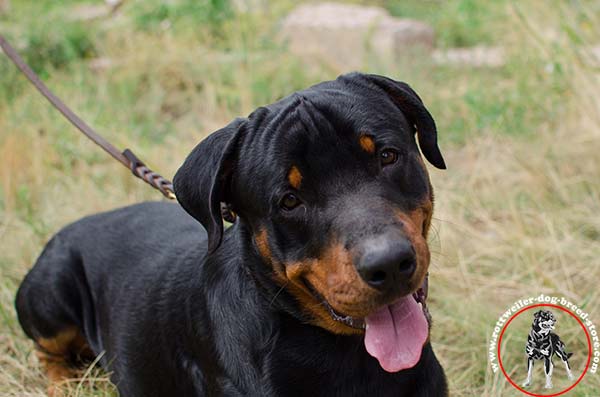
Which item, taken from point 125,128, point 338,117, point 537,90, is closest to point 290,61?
point 125,128

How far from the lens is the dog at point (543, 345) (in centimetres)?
370

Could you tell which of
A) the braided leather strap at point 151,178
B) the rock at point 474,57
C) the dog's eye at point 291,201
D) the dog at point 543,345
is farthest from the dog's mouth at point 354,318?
the rock at point 474,57

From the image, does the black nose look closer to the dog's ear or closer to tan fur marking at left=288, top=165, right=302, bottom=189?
tan fur marking at left=288, top=165, right=302, bottom=189

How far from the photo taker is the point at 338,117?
2635mm

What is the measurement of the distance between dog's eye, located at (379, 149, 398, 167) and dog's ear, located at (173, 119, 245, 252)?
1.72 feet

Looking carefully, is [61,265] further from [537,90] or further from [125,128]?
[537,90]

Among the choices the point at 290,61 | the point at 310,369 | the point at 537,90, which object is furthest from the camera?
the point at 290,61

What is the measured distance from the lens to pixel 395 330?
2602 mm

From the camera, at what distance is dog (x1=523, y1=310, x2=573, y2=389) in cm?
370

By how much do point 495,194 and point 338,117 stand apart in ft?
10.1

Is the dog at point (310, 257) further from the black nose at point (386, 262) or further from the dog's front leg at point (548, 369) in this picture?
the dog's front leg at point (548, 369)

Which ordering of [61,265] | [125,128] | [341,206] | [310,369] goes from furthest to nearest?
[125,128] → [61,265] → [310,369] → [341,206]

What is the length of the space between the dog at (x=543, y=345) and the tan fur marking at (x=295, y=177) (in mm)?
1694

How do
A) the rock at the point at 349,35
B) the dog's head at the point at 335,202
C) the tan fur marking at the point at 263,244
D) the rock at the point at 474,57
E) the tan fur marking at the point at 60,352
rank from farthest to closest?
the rock at the point at 349,35 < the rock at the point at 474,57 < the tan fur marking at the point at 60,352 < the tan fur marking at the point at 263,244 < the dog's head at the point at 335,202
